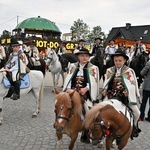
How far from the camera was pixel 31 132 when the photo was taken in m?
5.74

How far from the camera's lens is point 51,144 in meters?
5.04

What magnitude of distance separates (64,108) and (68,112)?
4.6 inches

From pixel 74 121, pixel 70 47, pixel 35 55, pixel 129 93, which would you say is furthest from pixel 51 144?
pixel 70 47

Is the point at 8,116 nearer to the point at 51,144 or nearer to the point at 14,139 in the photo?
the point at 14,139

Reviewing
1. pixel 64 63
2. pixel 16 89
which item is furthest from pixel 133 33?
pixel 16 89

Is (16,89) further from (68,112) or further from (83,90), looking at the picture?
(68,112)

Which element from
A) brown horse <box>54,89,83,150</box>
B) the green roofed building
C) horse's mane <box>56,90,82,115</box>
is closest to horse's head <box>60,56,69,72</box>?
brown horse <box>54,89,83,150</box>

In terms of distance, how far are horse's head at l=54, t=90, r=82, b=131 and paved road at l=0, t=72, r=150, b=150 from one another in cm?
157

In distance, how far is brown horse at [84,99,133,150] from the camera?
10.5 ft

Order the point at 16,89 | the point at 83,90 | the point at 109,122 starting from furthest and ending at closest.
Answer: the point at 16,89 → the point at 83,90 → the point at 109,122

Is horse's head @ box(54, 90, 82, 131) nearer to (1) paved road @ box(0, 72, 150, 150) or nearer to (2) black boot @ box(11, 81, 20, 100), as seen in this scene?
(1) paved road @ box(0, 72, 150, 150)

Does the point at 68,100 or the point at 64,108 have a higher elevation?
the point at 68,100

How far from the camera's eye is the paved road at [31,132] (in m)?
4.94

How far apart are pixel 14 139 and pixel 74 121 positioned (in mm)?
2024
